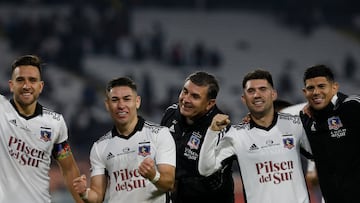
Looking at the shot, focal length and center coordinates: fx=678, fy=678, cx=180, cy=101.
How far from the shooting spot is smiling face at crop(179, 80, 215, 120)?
17.2ft

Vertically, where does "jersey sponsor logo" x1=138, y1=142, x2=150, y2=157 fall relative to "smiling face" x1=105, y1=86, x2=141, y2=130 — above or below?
below

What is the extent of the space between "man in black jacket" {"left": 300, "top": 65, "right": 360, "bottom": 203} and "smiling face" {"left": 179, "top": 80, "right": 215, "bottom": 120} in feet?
2.65

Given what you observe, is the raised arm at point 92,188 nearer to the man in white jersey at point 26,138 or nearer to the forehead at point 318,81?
the man in white jersey at point 26,138

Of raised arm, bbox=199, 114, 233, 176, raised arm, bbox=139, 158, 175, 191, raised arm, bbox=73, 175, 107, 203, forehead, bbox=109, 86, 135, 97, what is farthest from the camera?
forehead, bbox=109, 86, 135, 97

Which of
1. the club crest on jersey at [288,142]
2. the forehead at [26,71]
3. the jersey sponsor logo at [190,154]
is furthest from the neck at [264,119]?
the forehead at [26,71]

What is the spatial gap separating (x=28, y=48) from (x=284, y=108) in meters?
11.5

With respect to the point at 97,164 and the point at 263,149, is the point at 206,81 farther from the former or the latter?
the point at 97,164

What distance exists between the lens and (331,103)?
5.30 meters

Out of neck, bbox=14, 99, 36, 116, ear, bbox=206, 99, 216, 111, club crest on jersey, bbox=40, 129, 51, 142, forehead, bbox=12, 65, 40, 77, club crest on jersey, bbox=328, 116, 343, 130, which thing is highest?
forehead, bbox=12, 65, 40, 77

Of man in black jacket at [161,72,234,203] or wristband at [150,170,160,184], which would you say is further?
man in black jacket at [161,72,234,203]

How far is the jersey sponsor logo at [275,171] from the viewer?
507 centimetres

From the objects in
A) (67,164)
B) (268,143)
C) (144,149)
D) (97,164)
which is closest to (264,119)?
(268,143)

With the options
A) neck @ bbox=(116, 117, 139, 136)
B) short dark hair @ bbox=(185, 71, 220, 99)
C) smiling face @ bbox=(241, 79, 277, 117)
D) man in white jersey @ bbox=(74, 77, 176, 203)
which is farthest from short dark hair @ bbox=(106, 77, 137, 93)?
smiling face @ bbox=(241, 79, 277, 117)

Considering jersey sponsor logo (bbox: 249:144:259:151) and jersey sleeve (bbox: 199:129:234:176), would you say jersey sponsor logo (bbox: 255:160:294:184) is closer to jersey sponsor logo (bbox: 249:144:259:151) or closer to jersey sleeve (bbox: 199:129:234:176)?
jersey sponsor logo (bbox: 249:144:259:151)
